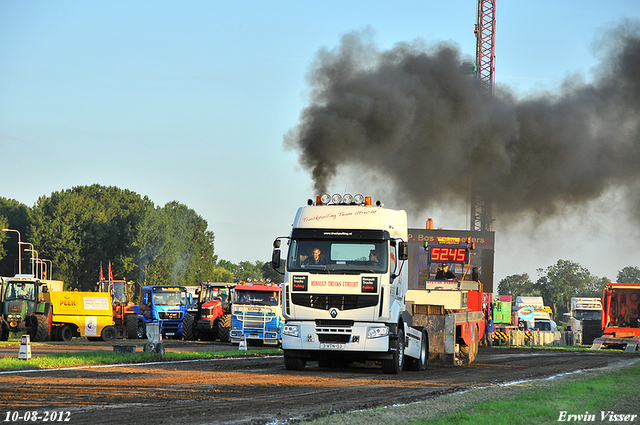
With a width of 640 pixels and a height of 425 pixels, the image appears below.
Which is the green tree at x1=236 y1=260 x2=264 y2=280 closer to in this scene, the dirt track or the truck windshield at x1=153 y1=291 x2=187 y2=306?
the truck windshield at x1=153 y1=291 x2=187 y2=306

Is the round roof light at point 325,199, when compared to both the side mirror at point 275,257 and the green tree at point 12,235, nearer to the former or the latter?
the side mirror at point 275,257

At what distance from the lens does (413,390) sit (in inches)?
557

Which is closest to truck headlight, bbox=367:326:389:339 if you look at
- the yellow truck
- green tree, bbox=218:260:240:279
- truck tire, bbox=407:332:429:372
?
truck tire, bbox=407:332:429:372

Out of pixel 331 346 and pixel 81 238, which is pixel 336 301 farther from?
pixel 81 238

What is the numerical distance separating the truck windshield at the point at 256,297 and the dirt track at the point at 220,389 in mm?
12634

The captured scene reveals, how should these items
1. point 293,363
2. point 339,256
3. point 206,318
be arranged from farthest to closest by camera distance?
point 206,318 < point 293,363 < point 339,256

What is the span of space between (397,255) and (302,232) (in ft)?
7.38

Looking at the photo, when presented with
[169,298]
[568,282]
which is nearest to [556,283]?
[568,282]

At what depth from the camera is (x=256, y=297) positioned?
33.5 m

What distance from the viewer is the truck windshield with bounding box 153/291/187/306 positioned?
4009cm

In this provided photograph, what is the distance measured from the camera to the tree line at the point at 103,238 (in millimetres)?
95875

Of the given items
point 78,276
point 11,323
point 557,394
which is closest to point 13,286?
point 11,323

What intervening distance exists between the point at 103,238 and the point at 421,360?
279 feet

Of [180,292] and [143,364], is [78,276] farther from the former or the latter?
[143,364]
